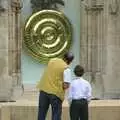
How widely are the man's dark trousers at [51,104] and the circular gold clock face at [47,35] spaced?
6.99 m

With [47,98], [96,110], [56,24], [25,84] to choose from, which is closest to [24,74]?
[25,84]

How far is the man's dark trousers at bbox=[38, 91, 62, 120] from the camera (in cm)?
1197

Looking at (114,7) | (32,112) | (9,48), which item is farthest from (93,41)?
(32,112)

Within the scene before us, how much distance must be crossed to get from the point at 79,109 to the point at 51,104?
18.8 inches

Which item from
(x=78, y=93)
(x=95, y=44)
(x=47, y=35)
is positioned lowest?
(x=78, y=93)

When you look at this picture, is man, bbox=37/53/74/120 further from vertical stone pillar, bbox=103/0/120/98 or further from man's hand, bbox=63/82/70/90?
vertical stone pillar, bbox=103/0/120/98

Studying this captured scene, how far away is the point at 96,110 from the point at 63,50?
17.9 ft

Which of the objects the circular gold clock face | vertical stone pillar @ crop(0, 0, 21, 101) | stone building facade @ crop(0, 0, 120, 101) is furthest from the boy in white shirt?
the circular gold clock face

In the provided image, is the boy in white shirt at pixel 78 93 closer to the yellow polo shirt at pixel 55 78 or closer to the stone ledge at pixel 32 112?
the yellow polo shirt at pixel 55 78

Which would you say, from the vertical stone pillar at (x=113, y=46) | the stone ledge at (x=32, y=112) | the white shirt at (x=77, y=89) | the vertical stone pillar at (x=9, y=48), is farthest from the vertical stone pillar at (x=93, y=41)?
the white shirt at (x=77, y=89)

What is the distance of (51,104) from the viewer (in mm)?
12047

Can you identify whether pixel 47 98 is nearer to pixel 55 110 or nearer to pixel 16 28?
pixel 55 110

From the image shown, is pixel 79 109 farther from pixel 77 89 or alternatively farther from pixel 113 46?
pixel 113 46

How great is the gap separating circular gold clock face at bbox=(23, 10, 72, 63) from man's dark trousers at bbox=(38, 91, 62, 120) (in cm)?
699
